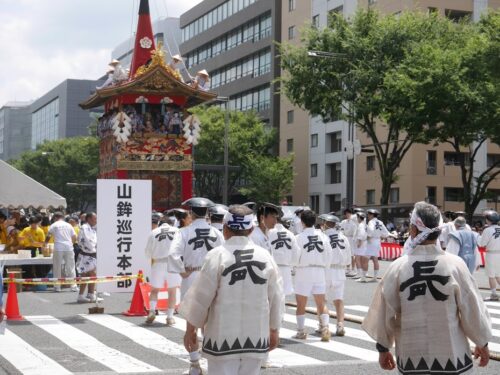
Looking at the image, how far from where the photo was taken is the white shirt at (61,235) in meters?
17.9

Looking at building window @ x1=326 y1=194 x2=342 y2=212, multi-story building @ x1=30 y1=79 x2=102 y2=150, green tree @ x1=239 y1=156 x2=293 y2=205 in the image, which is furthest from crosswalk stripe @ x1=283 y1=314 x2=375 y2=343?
multi-story building @ x1=30 y1=79 x2=102 y2=150

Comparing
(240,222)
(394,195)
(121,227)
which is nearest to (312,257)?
(121,227)

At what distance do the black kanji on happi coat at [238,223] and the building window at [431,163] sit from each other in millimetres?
44312

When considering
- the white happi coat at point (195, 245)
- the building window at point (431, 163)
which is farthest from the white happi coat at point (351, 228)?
the building window at point (431, 163)

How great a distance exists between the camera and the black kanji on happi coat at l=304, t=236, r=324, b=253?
36.1ft

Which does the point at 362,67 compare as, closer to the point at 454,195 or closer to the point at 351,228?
the point at 351,228

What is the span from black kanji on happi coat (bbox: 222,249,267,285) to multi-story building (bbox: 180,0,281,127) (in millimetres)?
53231

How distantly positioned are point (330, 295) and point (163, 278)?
9.71ft

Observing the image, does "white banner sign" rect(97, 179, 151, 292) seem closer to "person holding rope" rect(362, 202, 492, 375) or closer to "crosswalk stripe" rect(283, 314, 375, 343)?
"crosswalk stripe" rect(283, 314, 375, 343)

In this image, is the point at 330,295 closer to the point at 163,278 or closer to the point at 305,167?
the point at 163,278

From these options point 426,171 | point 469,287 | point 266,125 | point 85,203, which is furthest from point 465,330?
point 85,203

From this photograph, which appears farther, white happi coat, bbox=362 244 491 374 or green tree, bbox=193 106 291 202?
green tree, bbox=193 106 291 202

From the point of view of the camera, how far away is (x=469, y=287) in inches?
196

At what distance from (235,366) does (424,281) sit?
141 centimetres
